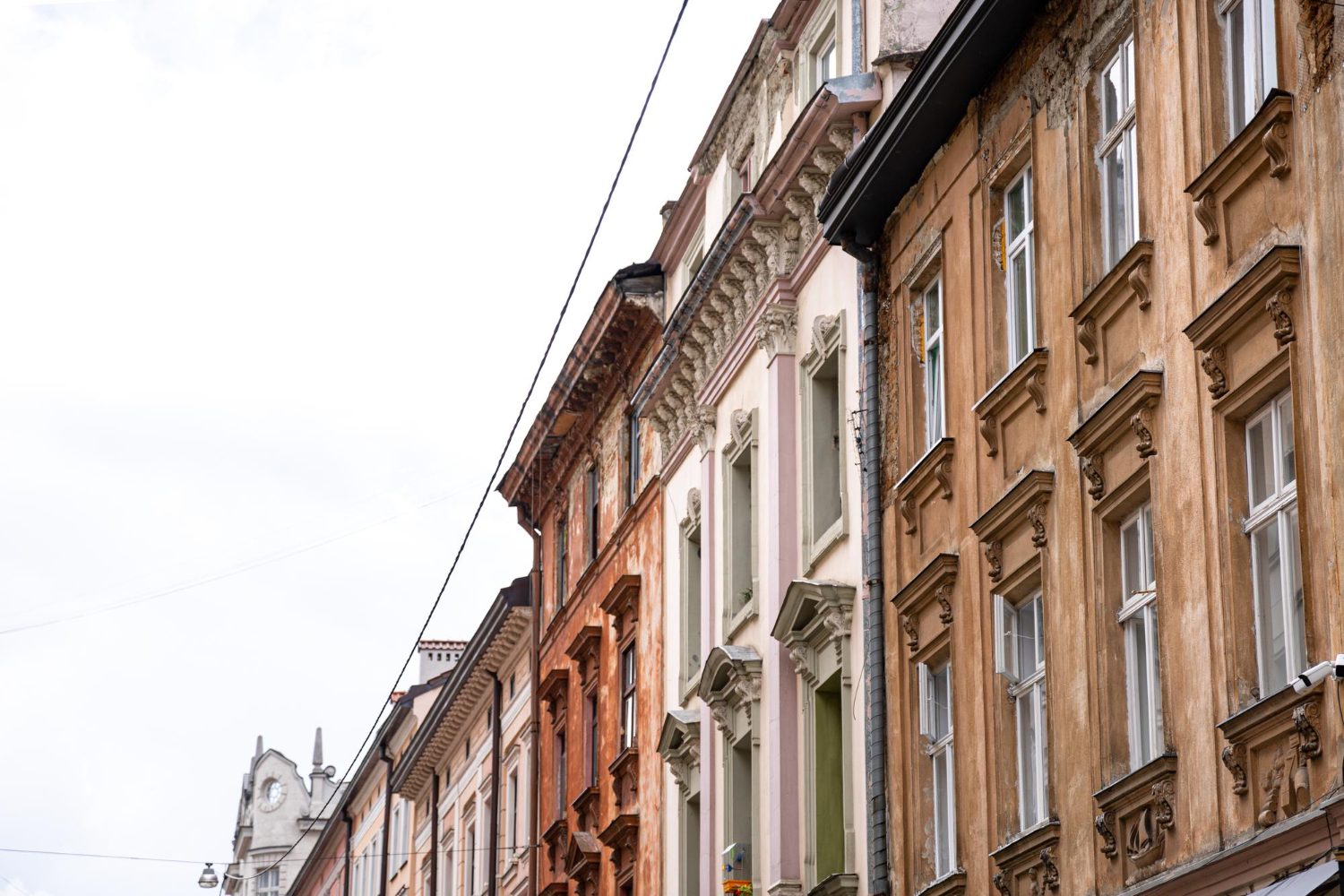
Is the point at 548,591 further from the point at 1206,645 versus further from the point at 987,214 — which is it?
the point at 1206,645

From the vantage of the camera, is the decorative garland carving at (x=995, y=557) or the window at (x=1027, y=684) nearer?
the window at (x=1027, y=684)

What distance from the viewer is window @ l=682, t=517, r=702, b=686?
2605cm

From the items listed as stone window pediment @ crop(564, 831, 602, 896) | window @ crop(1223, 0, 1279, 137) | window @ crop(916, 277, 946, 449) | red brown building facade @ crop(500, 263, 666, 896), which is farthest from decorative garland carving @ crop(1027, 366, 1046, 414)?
stone window pediment @ crop(564, 831, 602, 896)

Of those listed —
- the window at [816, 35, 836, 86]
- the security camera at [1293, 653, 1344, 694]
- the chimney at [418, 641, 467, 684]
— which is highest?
the chimney at [418, 641, 467, 684]

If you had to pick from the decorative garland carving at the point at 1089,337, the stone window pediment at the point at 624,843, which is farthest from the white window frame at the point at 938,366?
the stone window pediment at the point at 624,843

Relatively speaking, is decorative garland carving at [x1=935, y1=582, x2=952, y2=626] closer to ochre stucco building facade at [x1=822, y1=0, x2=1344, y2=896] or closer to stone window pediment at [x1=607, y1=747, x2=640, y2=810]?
ochre stucco building facade at [x1=822, y1=0, x2=1344, y2=896]

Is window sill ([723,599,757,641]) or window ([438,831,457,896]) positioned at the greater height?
window ([438,831,457,896])

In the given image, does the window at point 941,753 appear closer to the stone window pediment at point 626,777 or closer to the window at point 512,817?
the stone window pediment at point 626,777

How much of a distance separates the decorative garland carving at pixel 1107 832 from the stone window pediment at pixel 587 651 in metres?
17.5

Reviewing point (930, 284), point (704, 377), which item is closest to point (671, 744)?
point (704, 377)

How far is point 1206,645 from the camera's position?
12.8m

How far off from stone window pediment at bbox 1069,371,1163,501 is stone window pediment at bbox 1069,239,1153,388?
0.32 meters

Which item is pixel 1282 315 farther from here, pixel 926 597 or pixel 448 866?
pixel 448 866

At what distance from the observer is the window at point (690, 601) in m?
26.0
